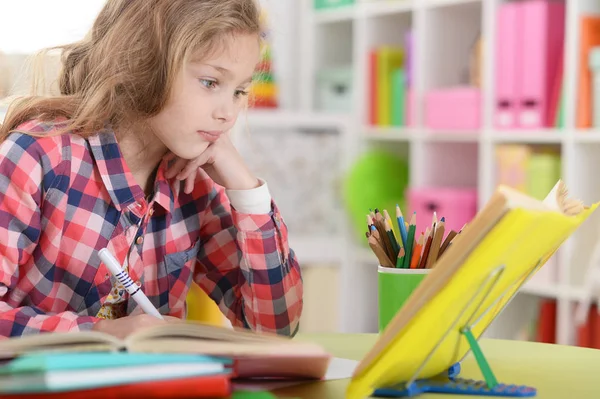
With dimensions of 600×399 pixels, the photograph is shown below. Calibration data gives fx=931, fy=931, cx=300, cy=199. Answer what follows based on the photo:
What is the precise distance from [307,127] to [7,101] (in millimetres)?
2270

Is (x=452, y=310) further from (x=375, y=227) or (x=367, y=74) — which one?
(x=367, y=74)

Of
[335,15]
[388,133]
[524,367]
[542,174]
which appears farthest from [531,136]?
[524,367]

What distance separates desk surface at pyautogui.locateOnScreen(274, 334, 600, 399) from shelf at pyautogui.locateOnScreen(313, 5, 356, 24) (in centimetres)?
249

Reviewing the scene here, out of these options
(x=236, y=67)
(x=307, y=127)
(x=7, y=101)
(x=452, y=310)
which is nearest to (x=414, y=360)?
(x=452, y=310)

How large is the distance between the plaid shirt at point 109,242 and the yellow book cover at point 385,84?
7.25 feet

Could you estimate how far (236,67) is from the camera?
1.17m

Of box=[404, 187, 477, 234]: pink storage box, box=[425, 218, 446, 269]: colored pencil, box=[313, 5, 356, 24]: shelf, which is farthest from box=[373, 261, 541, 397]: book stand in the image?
box=[313, 5, 356, 24]: shelf

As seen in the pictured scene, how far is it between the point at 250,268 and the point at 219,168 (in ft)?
0.47

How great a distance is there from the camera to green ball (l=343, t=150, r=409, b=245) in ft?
11.1

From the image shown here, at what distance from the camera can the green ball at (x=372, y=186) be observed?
3.38m

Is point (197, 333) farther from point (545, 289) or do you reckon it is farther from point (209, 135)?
point (545, 289)

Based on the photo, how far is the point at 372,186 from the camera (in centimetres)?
340

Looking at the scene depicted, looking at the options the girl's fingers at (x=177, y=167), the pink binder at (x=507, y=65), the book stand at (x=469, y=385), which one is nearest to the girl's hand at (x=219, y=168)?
the girl's fingers at (x=177, y=167)

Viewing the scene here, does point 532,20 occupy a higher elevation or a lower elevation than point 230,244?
higher
